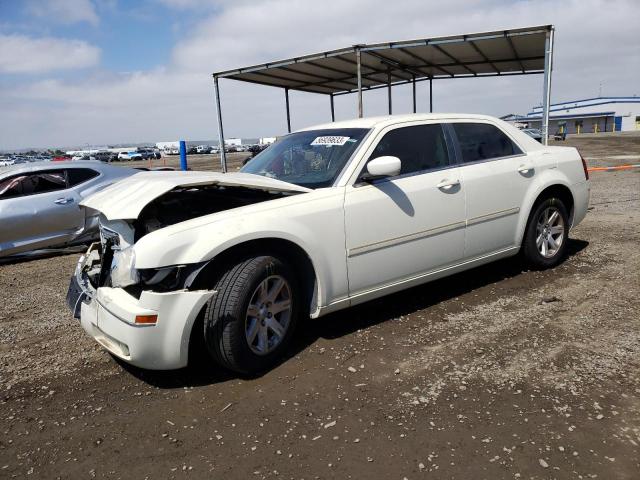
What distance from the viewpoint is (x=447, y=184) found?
13.2 feet

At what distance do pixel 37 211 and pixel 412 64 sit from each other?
8319 mm

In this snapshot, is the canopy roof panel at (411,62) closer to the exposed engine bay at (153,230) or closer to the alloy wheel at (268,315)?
the exposed engine bay at (153,230)

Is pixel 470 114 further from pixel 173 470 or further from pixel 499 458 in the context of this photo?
pixel 173 470

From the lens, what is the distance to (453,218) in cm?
404

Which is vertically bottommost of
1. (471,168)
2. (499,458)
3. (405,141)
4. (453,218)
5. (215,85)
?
(499,458)

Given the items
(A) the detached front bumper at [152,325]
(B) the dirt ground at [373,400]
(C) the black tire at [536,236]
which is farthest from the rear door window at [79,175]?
(C) the black tire at [536,236]

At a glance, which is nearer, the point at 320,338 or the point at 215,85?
the point at 320,338

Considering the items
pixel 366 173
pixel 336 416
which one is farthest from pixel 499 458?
pixel 366 173

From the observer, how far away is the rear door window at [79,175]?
7.06 metres

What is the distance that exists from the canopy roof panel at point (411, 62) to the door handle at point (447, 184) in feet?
16.8

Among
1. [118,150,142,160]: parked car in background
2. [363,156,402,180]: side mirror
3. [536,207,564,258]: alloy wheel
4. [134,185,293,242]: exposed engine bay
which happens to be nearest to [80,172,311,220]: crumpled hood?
[134,185,293,242]: exposed engine bay

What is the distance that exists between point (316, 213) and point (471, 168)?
168 cm

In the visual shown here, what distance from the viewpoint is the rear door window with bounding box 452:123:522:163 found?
14.3 ft

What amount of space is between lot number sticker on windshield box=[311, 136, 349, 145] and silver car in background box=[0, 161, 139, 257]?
4.27 m
